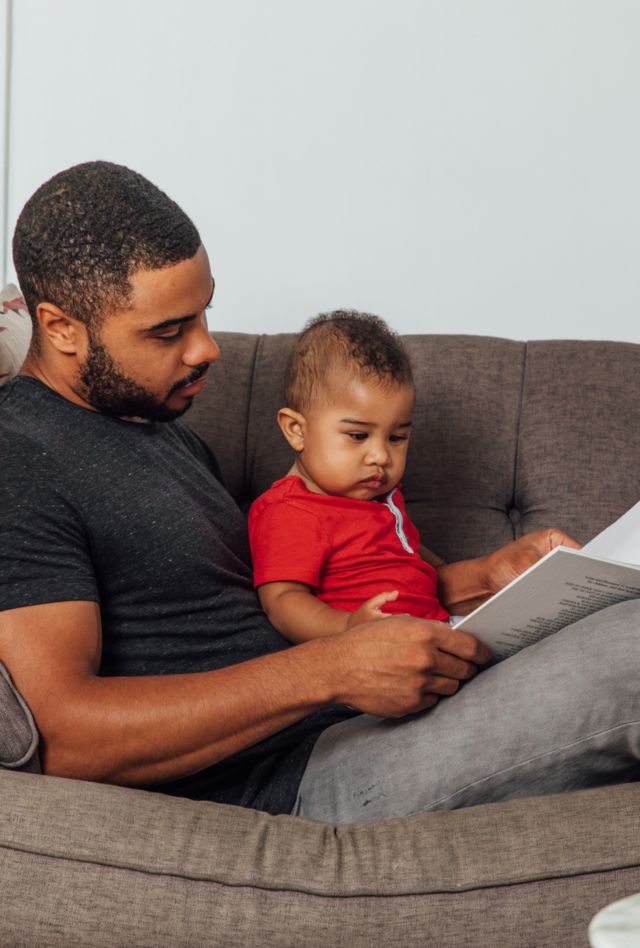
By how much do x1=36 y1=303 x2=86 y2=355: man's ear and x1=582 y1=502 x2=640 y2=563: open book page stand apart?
2.24 ft

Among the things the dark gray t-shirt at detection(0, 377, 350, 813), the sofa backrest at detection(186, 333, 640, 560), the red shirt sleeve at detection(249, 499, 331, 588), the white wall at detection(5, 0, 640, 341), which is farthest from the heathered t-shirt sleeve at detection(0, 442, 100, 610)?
the white wall at detection(5, 0, 640, 341)

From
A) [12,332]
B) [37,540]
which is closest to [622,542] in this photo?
[37,540]

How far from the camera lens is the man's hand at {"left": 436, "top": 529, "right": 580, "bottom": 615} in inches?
61.8

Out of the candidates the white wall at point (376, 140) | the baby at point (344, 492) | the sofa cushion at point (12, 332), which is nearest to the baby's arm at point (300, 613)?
the baby at point (344, 492)

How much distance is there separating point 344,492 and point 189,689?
0.49m

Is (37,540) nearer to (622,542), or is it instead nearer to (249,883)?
(249,883)

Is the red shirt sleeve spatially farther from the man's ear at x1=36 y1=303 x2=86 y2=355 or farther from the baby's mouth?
the man's ear at x1=36 y1=303 x2=86 y2=355

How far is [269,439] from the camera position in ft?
6.13

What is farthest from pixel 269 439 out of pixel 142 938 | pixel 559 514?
pixel 142 938

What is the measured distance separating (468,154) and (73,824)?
178 cm

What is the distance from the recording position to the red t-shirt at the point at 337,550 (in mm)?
1532

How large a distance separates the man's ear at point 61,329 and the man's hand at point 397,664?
18.9 inches

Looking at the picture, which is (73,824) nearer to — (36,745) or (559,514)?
(36,745)

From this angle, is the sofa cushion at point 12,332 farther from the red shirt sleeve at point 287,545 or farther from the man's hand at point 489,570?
the man's hand at point 489,570
